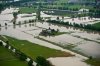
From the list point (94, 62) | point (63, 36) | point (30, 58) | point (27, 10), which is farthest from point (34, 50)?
point (27, 10)

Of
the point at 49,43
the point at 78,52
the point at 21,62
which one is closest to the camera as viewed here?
the point at 21,62

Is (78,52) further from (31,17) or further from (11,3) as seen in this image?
(11,3)

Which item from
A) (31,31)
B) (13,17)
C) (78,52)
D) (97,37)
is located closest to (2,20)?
(13,17)

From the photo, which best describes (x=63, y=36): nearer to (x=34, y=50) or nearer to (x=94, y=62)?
(x=34, y=50)

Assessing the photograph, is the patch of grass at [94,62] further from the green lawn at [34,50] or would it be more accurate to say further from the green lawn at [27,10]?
the green lawn at [27,10]

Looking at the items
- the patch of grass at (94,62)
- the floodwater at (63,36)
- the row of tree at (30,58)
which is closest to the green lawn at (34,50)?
the row of tree at (30,58)

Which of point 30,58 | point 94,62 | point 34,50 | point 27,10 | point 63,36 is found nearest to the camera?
point 94,62
